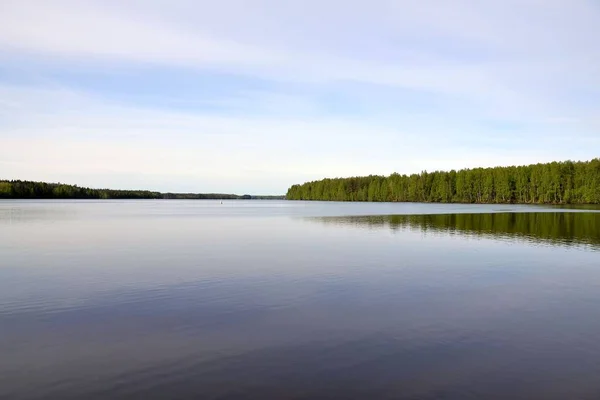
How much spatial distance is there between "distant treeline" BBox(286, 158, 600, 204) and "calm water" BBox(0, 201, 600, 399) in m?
123

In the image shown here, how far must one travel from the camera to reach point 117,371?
9.78m

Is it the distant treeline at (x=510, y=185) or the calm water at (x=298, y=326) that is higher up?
the distant treeline at (x=510, y=185)

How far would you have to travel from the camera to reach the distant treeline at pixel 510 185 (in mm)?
132625

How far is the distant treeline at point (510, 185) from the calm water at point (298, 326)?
123472mm

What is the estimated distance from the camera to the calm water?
9234 millimetres

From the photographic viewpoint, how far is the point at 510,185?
497 feet

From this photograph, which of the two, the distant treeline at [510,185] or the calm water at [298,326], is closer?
the calm water at [298,326]

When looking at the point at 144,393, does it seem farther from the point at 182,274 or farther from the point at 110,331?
the point at 182,274

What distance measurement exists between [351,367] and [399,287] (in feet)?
29.3

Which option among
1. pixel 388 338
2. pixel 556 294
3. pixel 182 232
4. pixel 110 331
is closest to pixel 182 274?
pixel 110 331

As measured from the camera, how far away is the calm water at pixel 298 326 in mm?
9234

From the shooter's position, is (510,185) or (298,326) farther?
(510,185)

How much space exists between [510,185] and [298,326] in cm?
15451

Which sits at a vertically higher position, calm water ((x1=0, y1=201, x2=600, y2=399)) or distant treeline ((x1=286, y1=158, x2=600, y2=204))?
distant treeline ((x1=286, y1=158, x2=600, y2=204))
